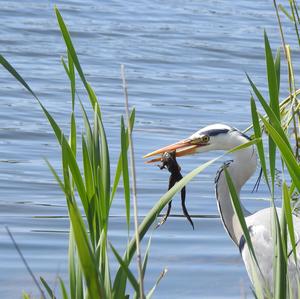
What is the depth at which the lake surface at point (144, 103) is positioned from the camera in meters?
5.82

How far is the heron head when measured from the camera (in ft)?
17.1

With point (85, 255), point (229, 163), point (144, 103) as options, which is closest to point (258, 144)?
point (85, 255)

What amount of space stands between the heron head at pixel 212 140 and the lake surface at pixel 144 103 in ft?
2.28

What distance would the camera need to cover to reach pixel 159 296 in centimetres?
528

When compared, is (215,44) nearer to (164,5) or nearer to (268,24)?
(268,24)

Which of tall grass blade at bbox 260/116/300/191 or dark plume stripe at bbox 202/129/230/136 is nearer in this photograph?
tall grass blade at bbox 260/116/300/191

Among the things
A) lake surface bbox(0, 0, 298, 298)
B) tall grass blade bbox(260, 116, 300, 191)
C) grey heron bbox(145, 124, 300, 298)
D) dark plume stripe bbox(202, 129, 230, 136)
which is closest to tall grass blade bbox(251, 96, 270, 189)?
tall grass blade bbox(260, 116, 300, 191)

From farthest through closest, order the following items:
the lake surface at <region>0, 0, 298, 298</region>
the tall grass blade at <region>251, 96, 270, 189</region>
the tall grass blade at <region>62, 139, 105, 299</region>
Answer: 1. the lake surface at <region>0, 0, 298, 298</region>
2. the tall grass blade at <region>251, 96, 270, 189</region>
3. the tall grass blade at <region>62, 139, 105, 299</region>

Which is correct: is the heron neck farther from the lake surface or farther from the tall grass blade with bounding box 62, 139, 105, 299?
the tall grass blade with bounding box 62, 139, 105, 299

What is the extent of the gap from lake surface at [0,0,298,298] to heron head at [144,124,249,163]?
70cm

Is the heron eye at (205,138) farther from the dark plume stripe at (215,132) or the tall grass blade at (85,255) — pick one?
the tall grass blade at (85,255)

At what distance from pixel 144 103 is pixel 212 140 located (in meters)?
4.77

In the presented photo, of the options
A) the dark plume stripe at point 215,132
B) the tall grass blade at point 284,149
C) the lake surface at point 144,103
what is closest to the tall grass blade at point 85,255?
the tall grass blade at point 284,149

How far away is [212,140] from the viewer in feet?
17.3
